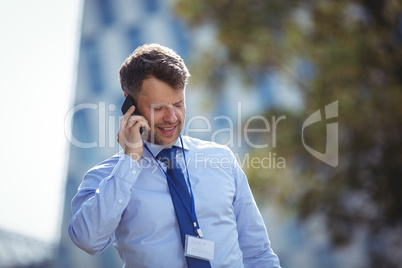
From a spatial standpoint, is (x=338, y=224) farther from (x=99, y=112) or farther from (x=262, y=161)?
(x=99, y=112)

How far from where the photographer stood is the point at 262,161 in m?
5.19

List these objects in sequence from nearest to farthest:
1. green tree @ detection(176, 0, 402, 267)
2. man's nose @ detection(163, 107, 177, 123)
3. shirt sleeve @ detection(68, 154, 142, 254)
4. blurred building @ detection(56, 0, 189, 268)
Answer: shirt sleeve @ detection(68, 154, 142, 254), man's nose @ detection(163, 107, 177, 123), green tree @ detection(176, 0, 402, 267), blurred building @ detection(56, 0, 189, 268)

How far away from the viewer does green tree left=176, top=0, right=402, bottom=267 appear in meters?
4.63

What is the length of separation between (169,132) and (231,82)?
3834 mm

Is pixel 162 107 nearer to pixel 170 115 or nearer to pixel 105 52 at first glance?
pixel 170 115

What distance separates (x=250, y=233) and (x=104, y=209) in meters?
0.56

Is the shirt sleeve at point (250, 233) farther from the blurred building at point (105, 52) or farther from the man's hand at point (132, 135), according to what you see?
the blurred building at point (105, 52)

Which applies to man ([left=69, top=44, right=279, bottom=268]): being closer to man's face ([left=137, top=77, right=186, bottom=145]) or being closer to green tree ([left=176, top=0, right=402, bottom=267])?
man's face ([left=137, top=77, right=186, bottom=145])

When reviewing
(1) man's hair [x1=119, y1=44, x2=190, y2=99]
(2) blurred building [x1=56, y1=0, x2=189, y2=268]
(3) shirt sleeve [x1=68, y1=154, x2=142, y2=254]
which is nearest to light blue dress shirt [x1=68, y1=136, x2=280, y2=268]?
(3) shirt sleeve [x1=68, y1=154, x2=142, y2=254]

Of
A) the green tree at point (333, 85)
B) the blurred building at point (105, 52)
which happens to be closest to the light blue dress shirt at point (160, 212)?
the green tree at point (333, 85)

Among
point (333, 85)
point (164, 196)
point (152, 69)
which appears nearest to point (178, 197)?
point (164, 196)

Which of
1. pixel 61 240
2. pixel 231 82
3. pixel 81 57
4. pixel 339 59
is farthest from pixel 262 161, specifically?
pixel 61 240

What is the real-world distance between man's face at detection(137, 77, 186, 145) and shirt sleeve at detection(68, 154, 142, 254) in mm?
212

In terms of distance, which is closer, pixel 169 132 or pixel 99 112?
pixel 169 132
